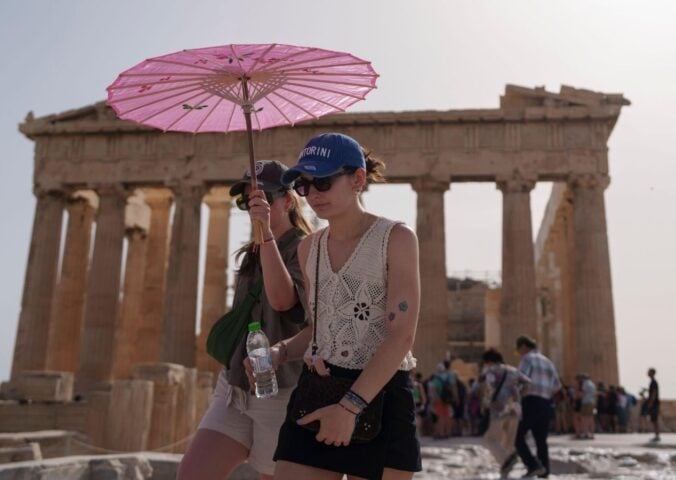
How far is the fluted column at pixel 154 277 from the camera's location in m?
28.2

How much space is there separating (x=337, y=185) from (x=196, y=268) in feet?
74.8

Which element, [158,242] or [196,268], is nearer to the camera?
[196,268]

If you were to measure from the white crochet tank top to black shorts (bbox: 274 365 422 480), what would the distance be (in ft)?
0.21

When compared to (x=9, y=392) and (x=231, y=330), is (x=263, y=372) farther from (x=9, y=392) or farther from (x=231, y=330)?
(x=9, y=392)

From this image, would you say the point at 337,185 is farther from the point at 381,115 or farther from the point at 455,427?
the point at 381,115

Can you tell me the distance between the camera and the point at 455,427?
19078 millimetres

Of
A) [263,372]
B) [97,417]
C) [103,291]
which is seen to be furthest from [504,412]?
[103,291]

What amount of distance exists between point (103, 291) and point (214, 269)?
3934 mm

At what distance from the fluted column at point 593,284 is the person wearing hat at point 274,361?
2051 centimetres

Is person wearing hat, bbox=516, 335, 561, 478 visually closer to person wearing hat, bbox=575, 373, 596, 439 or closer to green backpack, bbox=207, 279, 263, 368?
green backpack, bbox=207, 279, 263, 368

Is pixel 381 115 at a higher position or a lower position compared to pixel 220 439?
higher

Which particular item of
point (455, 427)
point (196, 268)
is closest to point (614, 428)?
point (455, 427)

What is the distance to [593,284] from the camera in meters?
23.1

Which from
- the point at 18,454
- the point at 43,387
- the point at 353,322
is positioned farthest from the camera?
the point at 43,387
